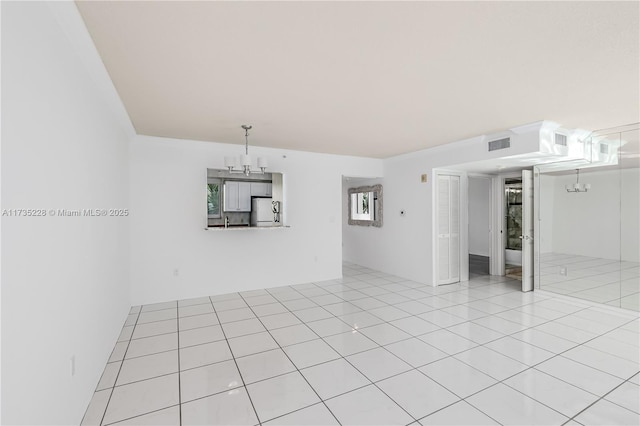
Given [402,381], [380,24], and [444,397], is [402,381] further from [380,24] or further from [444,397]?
[380,24]

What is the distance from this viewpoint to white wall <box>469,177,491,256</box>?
8.46 m

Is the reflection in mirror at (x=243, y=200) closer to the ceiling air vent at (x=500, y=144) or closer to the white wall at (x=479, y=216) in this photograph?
the ceiling air vent at (x=500, y=144)

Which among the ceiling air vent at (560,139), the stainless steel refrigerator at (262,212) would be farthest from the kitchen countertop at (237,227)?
the ceiling air vent at (560,139)

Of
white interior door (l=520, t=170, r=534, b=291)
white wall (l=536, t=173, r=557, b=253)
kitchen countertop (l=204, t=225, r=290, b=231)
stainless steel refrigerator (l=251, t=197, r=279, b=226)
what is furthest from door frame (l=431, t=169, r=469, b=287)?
A: stainless steel refrigerator (l=251, t=197, r=279, b=226)

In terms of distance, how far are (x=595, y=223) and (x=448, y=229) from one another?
286 cm

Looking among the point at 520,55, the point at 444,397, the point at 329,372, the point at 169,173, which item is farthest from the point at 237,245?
the point at 520,55

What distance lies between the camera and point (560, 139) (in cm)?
408

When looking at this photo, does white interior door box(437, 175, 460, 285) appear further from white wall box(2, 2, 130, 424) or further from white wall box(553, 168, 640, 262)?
white wall box(2, 2, 130, 424)

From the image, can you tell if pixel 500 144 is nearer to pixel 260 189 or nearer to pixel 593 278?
pixel 593 278

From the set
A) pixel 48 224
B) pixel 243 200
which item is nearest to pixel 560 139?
pixel 243 200

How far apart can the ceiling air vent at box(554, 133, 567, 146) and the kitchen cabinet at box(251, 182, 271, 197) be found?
4262 millimetres

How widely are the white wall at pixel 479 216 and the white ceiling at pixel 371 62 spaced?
4.76 metres

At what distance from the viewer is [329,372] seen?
2.59m

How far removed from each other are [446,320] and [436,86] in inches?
110
